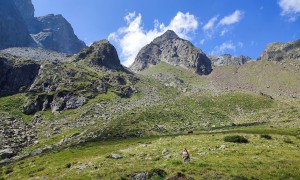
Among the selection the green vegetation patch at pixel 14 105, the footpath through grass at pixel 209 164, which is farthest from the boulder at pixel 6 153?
the green vegetation patch at pixel 14 105

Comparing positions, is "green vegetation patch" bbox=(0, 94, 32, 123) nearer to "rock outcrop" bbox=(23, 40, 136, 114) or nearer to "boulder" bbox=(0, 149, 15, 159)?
"rock outcrop" bbox=(23, 40, 136, 114)

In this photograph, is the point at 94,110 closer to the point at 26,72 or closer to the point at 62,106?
the point at 62,106

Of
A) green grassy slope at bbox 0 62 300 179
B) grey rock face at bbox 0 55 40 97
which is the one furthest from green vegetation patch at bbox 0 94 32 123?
grey rock face at bbox 0 55 40 97

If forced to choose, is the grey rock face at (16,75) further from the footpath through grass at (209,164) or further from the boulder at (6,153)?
the footpath through grass at (209,164)

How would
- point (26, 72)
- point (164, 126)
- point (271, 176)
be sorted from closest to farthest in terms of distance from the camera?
1. point (271, 176)
2. point (164, 126)
3. point (26, 72)

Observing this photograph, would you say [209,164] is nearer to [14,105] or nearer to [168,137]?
[168,137]

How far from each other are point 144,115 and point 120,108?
71.1 feet

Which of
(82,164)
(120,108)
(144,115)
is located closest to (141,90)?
(120,108)

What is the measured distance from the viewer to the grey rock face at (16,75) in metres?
159

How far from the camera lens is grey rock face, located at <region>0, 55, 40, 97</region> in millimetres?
158650

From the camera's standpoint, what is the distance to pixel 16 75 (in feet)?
547

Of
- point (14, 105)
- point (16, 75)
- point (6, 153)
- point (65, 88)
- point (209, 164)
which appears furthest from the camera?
point (16, 75)

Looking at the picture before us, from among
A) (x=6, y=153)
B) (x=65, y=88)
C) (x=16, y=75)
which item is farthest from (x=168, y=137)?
(x=16, y=75)

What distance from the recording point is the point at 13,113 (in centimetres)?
12375
